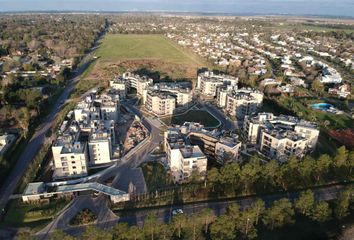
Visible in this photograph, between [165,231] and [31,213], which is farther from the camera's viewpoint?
[31,213]

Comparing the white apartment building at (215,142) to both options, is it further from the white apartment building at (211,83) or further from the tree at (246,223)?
the white apartment building at (211,83)

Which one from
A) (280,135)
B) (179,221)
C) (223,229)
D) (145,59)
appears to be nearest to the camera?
(223,229)

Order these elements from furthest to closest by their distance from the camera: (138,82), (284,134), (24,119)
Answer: (138,82), (24,119), (284,134)

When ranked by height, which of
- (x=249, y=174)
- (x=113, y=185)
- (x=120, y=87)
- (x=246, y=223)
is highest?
(x=120, y=87)

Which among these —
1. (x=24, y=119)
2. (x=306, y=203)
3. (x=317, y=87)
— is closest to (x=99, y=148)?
(x=24, y=119)

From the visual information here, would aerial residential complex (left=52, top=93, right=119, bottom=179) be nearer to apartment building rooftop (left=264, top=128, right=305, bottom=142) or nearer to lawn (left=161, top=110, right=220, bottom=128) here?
lawn (left=161, top=110, right=220, bottom=128)

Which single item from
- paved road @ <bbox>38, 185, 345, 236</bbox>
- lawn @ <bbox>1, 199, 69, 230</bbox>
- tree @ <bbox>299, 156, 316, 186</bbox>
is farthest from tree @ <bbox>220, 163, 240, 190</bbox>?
lawn @ <bbox>1, 199, 69, 230</bbox>

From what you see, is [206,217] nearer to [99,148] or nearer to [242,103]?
[99,148]
